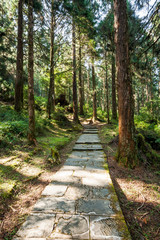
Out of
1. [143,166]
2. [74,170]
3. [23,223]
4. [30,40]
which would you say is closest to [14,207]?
[23,223]

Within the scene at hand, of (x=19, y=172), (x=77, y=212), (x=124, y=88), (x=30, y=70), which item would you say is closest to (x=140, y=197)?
(x=77, y=212)

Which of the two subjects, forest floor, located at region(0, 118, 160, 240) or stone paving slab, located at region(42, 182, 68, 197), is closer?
forest floor, located at region(0, 118, 160, 240)

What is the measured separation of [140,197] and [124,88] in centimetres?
265

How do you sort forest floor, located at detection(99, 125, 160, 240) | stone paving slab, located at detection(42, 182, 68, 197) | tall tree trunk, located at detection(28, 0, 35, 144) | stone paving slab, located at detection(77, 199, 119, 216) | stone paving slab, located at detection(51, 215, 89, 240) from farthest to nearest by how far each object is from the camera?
1. tall tree trunk, located at detection(28, 0, 35, 144)
2. stone paving slab, located at detection(42, 182, 68, 197)
3. stone paving slab, located at detection(77, 199, 119, 216)
4. forest floor, located at detection(99, 125, 160, 240)
5. stone paving slab, located at detection(51, 215, 89, 240)

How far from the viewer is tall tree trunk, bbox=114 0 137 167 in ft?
12.2

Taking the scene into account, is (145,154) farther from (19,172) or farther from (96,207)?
(19,172)

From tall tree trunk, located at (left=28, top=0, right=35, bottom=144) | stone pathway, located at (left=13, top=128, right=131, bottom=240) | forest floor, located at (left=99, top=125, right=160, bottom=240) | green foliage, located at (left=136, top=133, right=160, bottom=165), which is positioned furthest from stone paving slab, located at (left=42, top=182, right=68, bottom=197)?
tall tree trunk, located at (left=28, top=0, right=35, bottom=144)

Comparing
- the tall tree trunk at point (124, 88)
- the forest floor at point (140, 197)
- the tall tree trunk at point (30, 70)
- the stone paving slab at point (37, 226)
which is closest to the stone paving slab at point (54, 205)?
the stone paving slab at point (37, 226)

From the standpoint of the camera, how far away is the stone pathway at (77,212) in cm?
158

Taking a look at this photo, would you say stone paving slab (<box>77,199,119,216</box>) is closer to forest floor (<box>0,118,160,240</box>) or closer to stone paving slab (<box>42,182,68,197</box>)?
forest floor (<box>0,118,160,240</box>)

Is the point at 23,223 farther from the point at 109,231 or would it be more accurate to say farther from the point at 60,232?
the point at 109,231

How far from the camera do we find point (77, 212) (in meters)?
1.95

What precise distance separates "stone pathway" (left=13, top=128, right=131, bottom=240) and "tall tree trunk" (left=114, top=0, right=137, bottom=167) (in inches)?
42.9

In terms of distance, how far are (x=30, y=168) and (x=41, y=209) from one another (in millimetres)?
1770
